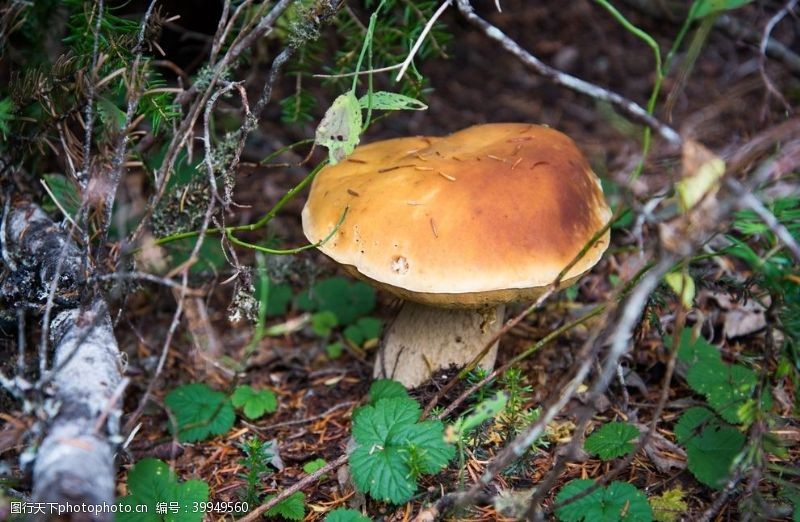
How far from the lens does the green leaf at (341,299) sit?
2.54 m

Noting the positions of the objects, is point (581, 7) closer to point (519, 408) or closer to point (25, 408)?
point (519, 408)

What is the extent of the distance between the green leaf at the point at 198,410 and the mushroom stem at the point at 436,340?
0.52 meters

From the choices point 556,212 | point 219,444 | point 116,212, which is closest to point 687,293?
point 556,212

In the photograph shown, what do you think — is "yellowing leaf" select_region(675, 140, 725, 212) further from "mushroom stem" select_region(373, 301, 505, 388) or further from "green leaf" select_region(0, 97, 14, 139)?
"green leaf" select_region(0, 97, 14, 139)

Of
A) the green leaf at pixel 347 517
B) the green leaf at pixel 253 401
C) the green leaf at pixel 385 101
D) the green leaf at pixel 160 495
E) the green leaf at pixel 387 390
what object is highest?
the green leaf at pixel 385 101

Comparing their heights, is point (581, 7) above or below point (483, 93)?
above

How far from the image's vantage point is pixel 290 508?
5.15 feet

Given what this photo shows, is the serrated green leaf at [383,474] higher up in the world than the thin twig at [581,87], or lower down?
lower down

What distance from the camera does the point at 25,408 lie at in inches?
44.7

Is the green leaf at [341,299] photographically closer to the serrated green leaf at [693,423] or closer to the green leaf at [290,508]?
the green leaf at [290,508]

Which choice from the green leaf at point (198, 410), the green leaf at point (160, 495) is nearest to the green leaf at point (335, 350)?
the green leaf at point (198, 410)

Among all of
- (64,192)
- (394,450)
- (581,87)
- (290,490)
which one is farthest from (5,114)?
(581,87)

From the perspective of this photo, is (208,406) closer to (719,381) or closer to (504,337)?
(504,337)

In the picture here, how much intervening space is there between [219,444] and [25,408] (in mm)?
886
